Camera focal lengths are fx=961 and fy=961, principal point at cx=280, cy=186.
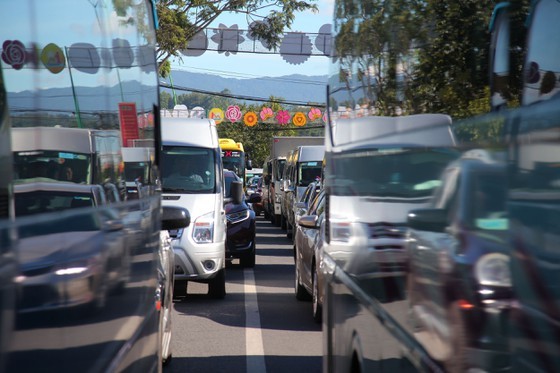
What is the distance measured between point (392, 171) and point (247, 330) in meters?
7.36

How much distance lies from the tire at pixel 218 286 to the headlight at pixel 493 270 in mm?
10936

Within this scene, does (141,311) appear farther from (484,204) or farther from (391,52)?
(484,204)

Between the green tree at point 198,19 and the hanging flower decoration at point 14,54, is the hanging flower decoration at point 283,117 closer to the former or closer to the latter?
the green tree at point 198,19

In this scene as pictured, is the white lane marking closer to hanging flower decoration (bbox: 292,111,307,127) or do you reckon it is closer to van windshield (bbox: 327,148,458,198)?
van windshield (bbox: 327,148,458,198)

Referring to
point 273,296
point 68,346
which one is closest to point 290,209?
point 273,296

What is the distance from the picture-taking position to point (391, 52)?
387 cm

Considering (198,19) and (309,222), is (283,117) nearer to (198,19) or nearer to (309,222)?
(198,19)

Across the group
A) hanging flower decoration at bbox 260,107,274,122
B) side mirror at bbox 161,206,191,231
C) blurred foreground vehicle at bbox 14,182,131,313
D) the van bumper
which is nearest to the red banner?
blurred foreground vehicle at bbox 14,182,131,313

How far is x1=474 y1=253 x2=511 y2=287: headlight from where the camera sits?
2223 millimetres

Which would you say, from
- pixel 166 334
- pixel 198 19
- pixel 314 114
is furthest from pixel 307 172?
pixel 314 114

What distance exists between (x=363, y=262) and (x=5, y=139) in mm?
2384

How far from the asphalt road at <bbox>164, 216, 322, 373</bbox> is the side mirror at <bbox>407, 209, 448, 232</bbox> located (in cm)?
552

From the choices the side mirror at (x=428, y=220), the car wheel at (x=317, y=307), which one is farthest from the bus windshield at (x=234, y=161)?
the side mirror at (x=428, y=220)

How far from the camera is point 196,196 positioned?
14156mm
